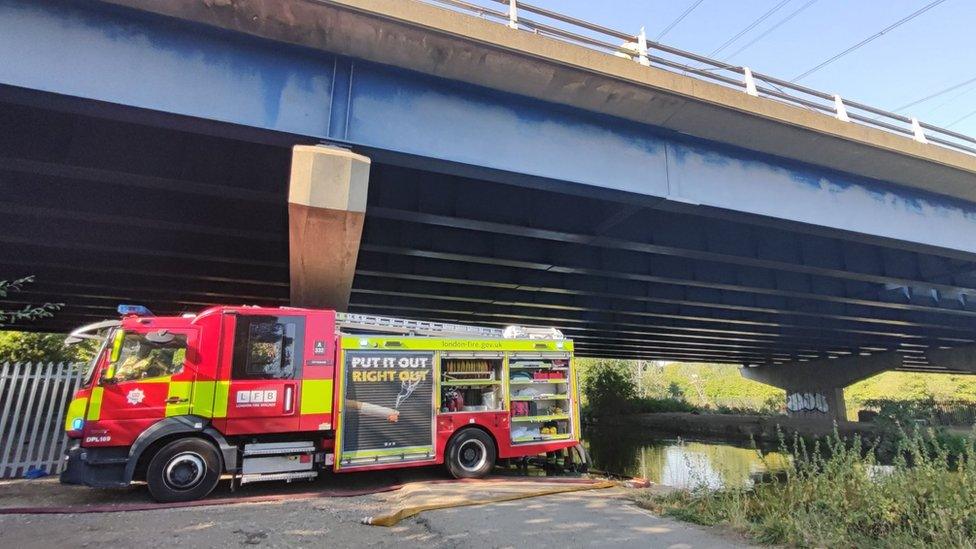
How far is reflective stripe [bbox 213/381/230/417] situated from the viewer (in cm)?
832

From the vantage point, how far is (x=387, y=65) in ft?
29.1

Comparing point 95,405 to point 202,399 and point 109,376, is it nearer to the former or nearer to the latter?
point 109,376

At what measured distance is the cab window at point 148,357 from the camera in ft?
26.6

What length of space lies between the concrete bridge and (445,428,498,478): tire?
13.1ft

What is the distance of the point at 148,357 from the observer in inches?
326

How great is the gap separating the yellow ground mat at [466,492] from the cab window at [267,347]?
107 inches

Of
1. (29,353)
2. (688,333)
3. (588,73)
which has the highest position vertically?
(588,73)

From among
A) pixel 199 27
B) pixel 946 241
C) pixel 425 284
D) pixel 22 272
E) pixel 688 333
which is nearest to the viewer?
pixel 199 27

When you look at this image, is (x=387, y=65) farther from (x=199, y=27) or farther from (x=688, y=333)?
(x=688, y=333)

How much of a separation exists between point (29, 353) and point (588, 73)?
23.0 metres

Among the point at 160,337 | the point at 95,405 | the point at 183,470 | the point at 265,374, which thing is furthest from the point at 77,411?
the point at 265,374

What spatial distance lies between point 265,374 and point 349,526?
10.8 ft

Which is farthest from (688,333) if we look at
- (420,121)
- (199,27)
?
(199,27)

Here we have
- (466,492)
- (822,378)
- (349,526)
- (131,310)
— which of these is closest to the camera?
(349,526)
